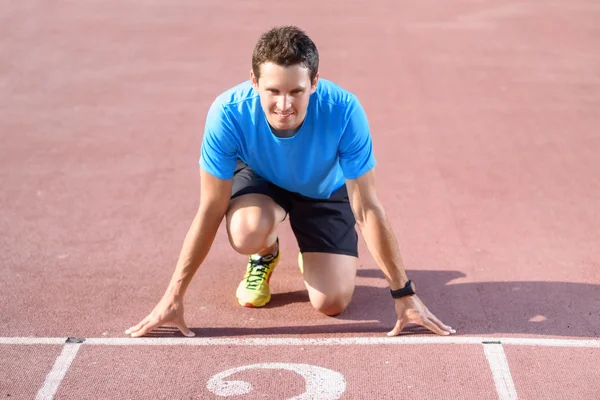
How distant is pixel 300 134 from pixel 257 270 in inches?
37.0

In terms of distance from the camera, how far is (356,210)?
4.07 metres

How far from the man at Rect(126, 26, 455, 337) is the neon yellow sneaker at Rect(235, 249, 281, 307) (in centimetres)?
2

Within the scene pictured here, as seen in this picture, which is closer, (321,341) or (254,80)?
(254,80)

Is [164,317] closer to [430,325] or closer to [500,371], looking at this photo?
[430,325]

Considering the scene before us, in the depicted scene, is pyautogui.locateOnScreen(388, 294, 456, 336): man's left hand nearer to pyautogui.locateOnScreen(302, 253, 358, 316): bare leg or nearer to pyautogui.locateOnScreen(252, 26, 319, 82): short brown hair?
pyautogui.locateOnScreen(302, 253, 358, 316): bare leg

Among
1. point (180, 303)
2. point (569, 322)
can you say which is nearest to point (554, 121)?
point (569, 322)

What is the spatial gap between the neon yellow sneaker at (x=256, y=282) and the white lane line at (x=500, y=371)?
121 centimetres

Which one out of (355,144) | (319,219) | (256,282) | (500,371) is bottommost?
(500,371)

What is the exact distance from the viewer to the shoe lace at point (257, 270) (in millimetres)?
4574

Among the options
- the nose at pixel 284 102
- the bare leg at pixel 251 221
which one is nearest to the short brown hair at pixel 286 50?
the nose at pixel 284 102

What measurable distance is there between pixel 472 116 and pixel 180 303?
393 centimetres

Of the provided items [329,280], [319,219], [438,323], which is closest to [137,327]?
[329,280]

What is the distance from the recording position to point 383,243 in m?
4.00

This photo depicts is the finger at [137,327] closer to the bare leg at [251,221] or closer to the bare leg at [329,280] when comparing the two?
the bare leg at [251,221]
